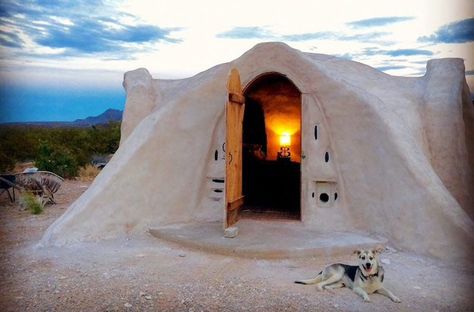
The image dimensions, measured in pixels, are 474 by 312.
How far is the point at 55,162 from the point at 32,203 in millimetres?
8403

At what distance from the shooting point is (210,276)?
19.9ft

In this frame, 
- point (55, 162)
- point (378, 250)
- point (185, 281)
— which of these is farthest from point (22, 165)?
point (378, 250)

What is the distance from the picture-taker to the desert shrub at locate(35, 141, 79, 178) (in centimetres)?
1897

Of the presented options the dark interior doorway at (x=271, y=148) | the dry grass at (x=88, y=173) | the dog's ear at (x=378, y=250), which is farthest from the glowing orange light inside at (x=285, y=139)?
the dry grass at (x=88, y=173)

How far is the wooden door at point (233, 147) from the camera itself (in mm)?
7707

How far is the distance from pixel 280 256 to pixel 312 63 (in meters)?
3.57

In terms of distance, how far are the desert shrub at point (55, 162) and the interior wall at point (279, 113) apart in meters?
9.70

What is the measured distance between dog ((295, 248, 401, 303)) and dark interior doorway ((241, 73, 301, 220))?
13.9 feet

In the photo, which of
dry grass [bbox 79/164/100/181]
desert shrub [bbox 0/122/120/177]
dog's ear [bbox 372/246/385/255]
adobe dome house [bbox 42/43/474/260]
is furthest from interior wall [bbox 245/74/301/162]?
dry grass [bbox 79/164/100/181]

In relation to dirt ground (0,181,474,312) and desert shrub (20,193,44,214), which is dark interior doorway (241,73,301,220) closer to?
dirt ground (0,181,474,312)

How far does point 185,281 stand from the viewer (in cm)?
588

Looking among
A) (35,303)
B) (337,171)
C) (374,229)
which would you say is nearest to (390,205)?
(374,229)

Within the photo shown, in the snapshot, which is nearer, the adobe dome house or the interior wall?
the adobe dome house

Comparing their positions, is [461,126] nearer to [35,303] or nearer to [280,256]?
[280,256]
